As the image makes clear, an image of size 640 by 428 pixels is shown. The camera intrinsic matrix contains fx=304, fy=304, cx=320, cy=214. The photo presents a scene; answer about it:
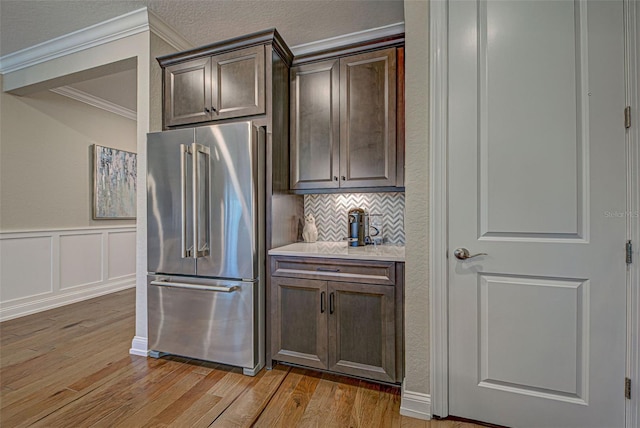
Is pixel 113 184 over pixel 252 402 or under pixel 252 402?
over

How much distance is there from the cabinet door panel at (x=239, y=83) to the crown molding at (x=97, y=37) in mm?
626

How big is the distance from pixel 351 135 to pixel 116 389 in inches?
92.5

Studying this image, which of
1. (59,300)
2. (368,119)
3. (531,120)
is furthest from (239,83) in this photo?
(59,300)

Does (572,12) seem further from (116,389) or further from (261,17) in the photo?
(116,389)

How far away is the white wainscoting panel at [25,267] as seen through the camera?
10.6ft

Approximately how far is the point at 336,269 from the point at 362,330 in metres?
0.42

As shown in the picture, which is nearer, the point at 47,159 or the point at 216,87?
the point at 216,87

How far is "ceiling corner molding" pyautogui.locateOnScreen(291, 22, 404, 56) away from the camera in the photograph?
2.58m

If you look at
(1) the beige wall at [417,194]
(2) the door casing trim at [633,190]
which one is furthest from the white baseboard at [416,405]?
(2) the door casing trim at [633,190]

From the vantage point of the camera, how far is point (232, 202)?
212 cm

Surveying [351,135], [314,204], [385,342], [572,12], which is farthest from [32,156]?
[572,12]

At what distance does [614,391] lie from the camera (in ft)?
4.65

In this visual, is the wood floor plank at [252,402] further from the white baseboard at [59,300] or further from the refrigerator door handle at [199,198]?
the white baseboard at [59,300]

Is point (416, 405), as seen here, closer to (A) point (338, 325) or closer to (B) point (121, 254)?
(A) point (338, 325)
